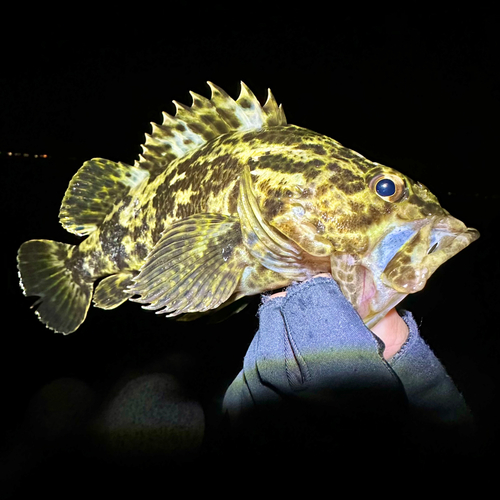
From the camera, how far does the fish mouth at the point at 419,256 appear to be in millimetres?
831

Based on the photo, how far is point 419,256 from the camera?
2.74 ft

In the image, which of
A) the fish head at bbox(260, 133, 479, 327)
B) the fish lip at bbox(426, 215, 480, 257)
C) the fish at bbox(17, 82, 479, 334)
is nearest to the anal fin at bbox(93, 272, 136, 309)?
the fish at bbox(17, 82, 479, 334)

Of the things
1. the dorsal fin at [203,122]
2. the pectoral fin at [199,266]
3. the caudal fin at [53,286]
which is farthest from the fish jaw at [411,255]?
the caudal fin at [53,286]

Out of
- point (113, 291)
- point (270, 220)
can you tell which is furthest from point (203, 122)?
point (113, 291)

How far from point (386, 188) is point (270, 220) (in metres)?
0.26

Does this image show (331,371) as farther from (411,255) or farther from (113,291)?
(113,291)

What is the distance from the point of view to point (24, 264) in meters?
1.40

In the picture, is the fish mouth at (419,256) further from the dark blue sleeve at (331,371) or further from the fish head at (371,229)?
the dark blue sleeve at (331,371)

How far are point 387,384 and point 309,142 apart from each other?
1.89 ft

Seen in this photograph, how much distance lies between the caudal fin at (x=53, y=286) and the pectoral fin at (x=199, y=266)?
0.57m

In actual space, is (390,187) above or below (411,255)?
above

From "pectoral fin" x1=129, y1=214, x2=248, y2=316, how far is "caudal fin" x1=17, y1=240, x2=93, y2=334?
22.4 inches

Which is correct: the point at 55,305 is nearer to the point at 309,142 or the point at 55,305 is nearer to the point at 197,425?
the point at 197,425

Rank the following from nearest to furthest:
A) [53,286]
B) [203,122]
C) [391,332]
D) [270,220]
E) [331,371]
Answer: [331,371] → [270,220] → [391,332] → [203,122] → [53,286]
